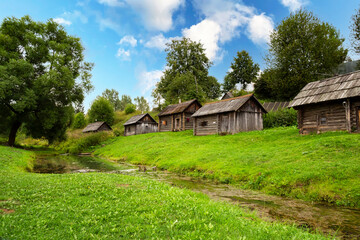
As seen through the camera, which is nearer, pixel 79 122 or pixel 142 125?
pixel 142 125

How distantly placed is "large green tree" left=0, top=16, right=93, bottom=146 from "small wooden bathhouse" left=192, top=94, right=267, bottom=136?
21.5m

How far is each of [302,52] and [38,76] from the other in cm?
4485

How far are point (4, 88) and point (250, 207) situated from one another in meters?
31.2

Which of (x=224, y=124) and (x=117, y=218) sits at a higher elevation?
(x=224, y=124)

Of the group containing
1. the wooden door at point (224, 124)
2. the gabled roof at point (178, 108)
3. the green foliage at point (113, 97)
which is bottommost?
the wooden door at point (224, 124)

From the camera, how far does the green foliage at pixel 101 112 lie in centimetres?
7744

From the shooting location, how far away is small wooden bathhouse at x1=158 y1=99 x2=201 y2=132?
4382 centimetres

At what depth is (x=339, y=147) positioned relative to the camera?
46.6 feet

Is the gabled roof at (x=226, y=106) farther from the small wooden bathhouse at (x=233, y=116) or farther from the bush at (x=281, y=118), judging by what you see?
the bush at (x=281, y=118)

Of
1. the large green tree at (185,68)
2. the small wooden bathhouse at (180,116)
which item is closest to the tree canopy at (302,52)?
the small wooden bathhouse at (180,116)

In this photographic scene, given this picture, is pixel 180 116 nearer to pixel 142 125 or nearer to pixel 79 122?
pixel 142 125

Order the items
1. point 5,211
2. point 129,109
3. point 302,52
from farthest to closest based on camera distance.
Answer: point 129,109
point 302,52
point 5,211

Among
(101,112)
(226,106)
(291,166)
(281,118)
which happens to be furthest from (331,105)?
(101,112)

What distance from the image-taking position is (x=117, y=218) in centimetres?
601
